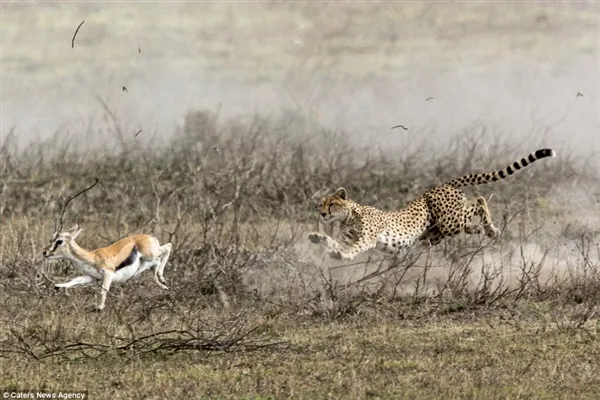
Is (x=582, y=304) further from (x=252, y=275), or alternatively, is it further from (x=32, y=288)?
(x=32, y=288)

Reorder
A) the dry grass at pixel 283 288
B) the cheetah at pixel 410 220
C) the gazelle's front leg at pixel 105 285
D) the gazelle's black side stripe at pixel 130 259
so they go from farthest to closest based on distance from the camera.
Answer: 1. the cheetah at pixel 410 220
2. the gazelle's black side stripe at pixel 130 259
3. the gazelle's front leg at pixel 105 285
4. the dry grass at pixel 283 288

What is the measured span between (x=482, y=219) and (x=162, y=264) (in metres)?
3.72

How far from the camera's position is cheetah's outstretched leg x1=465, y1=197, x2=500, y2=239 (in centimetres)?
1489

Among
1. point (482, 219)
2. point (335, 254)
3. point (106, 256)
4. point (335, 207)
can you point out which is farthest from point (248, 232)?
point (106, 256)

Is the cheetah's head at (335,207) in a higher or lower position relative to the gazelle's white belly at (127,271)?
lower

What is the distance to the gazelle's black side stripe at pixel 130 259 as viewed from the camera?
12.1m

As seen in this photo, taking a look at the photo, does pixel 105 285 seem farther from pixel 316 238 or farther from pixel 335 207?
pixel 335 207

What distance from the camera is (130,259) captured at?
1218 cm

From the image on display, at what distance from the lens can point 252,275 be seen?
13.5 meters

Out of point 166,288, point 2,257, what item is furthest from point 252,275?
point 2,257

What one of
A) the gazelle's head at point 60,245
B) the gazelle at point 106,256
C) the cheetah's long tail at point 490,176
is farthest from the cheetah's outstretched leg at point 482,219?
the gazelle's head at point 60,245

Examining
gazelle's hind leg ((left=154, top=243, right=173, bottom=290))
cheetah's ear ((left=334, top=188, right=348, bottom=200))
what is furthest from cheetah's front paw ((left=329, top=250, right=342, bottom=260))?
gazelle's hind leg ((left=154, top=243, right=173, bottom=290))

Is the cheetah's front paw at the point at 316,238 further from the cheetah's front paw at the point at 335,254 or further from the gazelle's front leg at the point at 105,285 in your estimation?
the gazelle's front leg at the point at 105,285

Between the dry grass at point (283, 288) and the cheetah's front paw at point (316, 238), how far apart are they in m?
0.14
